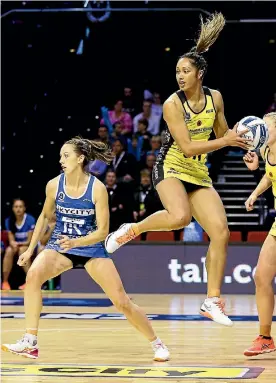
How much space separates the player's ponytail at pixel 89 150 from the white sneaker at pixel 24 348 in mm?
1457

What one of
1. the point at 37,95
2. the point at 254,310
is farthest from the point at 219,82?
the point at 254,310

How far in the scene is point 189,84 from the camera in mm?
7105

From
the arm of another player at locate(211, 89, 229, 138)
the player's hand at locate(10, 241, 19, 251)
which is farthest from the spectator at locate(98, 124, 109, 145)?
the arm of another player at locate(211, 89, 229, 138)

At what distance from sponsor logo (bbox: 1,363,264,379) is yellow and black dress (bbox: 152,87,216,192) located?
1.44m

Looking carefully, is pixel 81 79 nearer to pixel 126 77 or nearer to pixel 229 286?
pixel 126 77

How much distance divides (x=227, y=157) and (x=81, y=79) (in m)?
3.20

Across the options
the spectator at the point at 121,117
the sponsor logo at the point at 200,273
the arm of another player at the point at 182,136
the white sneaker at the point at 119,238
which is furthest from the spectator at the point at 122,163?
the arm of another player at the point at 182,136

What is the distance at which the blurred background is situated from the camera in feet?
54.1

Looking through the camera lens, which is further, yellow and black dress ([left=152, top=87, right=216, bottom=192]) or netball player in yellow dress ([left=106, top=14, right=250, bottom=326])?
yellow and black dress ([left=152, top=87, right=216, bottom=192])

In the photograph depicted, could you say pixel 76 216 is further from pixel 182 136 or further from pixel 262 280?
pixel 262 280

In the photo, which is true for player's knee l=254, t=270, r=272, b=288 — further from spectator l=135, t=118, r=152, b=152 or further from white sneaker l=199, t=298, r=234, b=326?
spectator l=135, t=118, r=152, b=152

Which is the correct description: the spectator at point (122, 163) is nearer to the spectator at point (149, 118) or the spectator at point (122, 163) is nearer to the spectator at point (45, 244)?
the spectator at point (149, 118)

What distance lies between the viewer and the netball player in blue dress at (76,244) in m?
6.96

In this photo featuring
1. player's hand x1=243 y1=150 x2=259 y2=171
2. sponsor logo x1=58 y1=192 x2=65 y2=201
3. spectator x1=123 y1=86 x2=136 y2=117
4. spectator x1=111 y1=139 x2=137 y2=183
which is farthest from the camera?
spectator x1=123 y1=86 x2=136 y2=117
